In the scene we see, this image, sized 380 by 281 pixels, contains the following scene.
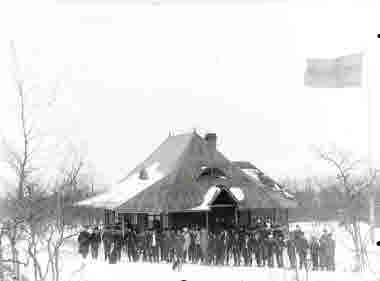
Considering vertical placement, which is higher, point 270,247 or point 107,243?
point 107,243

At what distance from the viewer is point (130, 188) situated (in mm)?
15258

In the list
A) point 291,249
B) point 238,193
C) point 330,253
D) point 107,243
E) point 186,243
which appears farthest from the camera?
point 238,193

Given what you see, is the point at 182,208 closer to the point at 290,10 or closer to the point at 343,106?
the point at 343,106

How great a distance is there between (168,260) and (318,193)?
14.8 feet

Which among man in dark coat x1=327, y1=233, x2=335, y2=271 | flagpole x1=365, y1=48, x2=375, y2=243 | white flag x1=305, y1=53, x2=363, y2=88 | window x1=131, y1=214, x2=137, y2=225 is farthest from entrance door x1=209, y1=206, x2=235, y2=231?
white flag x1=305, y1=53, x2=363, y2=88

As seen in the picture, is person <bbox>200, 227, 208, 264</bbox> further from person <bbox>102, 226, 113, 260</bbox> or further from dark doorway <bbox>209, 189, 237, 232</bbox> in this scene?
person <bbox>102, 226, 113, 260</bbox>

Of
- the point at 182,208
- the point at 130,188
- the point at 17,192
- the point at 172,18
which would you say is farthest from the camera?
the point at 182,208

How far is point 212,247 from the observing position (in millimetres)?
16016

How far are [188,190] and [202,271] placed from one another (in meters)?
3.21

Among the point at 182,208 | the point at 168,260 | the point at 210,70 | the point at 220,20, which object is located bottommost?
the point at 168,260

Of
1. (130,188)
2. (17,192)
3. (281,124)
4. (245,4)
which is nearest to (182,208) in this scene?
(130,188)

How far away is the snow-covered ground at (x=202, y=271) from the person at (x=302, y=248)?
53cm

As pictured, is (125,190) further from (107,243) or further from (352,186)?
(352,186)

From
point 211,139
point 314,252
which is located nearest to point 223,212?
point 314,252
